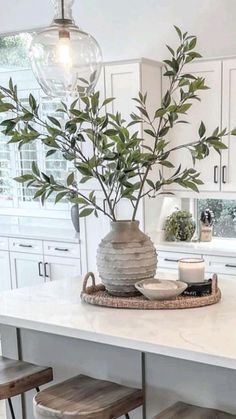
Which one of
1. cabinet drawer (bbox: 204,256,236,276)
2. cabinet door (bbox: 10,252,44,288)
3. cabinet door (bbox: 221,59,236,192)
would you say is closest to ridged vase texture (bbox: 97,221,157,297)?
cabinet drawer (bbox: 204,256,236,276)

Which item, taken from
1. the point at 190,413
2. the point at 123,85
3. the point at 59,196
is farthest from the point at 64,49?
the point at 123,85

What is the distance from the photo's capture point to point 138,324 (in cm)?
224

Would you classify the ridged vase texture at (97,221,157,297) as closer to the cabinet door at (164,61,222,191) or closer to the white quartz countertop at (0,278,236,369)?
the white quartz countertop at (0,278,236,369)

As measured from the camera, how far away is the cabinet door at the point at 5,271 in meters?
5.48

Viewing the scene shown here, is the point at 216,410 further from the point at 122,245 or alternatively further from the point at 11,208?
the point at 11,208

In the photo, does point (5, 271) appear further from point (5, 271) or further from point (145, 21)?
point (145, 21)

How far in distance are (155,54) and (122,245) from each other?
2860 mm

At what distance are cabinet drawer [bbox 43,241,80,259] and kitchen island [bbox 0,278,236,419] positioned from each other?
85.9 inches

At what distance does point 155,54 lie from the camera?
493 cm

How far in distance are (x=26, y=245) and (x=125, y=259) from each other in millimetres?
2909

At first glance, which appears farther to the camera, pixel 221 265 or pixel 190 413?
Result: pixel 221 265

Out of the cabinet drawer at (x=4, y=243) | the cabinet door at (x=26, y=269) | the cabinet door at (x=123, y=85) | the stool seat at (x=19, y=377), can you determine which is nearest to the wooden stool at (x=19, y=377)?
the stool seat at (x=19, y=377)

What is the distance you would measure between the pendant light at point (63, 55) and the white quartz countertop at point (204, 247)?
2.00m

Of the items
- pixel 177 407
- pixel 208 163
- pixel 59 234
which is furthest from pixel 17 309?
pixel 59 234
